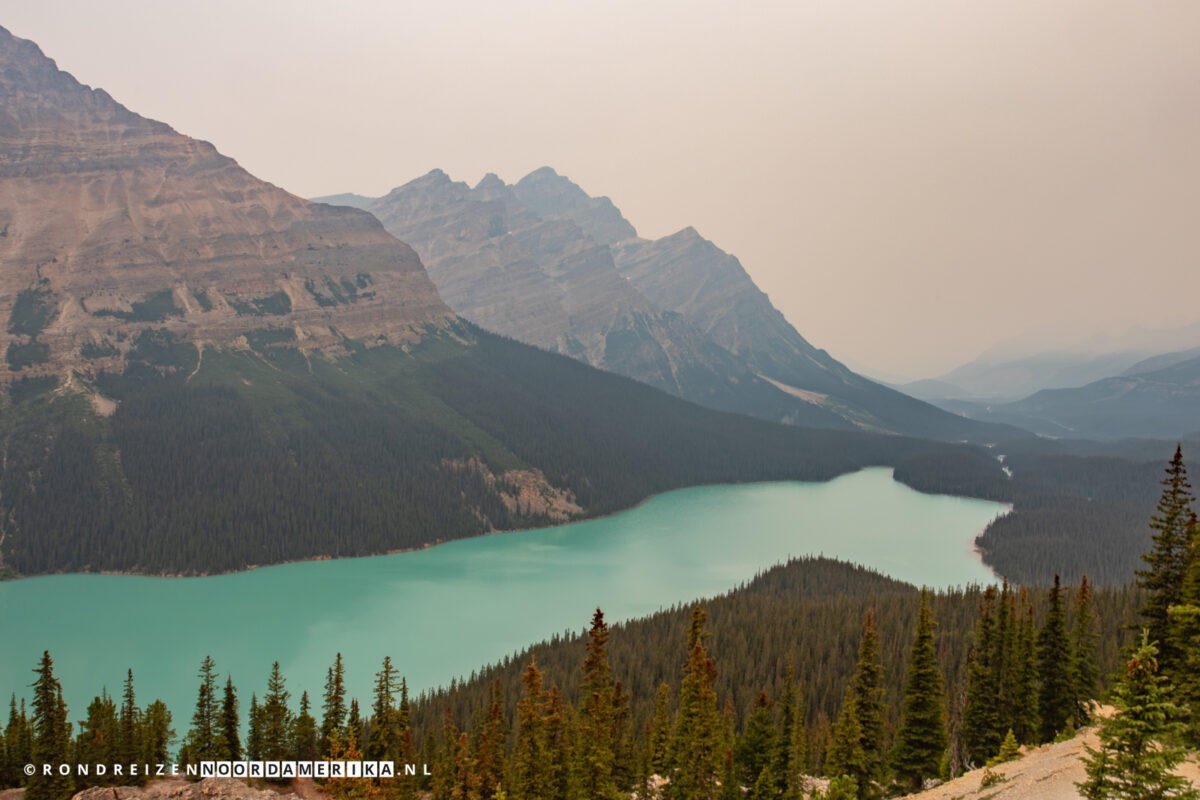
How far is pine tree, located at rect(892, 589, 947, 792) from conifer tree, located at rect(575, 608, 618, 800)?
51.9 feet

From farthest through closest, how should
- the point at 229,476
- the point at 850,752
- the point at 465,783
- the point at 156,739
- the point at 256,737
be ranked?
the point at 229,476 < the point at 256,737 < the point at 156,739 < the point at 850,752 < the point at 465,783

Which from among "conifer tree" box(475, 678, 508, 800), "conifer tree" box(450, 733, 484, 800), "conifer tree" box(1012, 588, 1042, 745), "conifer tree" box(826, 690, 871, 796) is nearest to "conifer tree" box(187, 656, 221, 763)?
"conifer tree" box(475, 678, 508, 800)

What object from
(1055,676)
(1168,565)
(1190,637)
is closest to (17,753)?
(1055,676)

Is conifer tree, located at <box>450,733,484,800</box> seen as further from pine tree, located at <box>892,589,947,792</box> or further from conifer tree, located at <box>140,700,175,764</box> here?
pine tree, located at <box>892,589,947,792</box>

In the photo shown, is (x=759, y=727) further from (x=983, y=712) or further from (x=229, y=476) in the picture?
(x=229, y=476)

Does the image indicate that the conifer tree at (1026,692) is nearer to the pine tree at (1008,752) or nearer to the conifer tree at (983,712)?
the conifer tree at (983,712)

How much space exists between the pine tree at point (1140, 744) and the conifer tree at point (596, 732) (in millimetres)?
18443

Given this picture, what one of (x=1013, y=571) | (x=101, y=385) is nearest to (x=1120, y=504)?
(x=1013, y=571)

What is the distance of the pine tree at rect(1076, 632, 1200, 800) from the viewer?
64.8ft

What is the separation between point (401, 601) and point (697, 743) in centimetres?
8201

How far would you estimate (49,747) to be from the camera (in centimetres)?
4450

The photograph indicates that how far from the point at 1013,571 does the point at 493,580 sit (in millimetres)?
88043

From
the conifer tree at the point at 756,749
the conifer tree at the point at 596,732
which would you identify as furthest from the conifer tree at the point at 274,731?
the conifer tree at the point at 756,749

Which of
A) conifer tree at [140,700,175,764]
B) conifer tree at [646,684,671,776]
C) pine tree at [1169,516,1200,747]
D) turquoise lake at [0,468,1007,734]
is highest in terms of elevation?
pine tree at [1169,516,1200,747]
